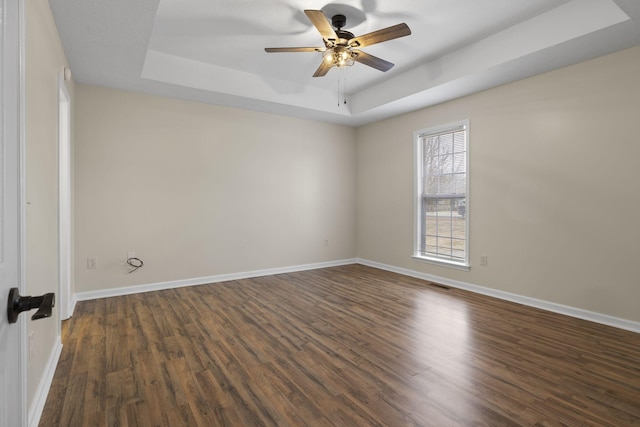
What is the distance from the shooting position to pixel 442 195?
188 inches

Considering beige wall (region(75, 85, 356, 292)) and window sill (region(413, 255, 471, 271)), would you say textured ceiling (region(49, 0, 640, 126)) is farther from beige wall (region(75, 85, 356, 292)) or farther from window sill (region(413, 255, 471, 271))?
window sill (region(413, 255, 471, 271))

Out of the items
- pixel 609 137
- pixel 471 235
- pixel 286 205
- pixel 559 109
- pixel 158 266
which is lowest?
pixel 158 266

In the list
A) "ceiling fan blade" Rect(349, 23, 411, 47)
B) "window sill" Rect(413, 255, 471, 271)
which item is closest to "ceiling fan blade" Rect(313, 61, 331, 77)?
"ceiling fan blade" Rect(349, 23, 411, 47)

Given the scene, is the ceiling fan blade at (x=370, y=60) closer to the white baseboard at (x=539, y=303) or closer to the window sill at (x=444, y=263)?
the window sill at (x=444, y=263)

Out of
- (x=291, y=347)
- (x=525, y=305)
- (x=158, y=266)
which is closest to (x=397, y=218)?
(x=525, y=305)

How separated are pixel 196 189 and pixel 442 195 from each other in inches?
141

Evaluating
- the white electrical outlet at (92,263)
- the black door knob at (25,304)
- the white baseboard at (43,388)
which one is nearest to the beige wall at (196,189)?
the white electrical outlet at (92,263)

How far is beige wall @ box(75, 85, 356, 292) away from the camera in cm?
400

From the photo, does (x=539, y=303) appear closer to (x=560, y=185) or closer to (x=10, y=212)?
(x=560, y=185)

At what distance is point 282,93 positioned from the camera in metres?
4.70

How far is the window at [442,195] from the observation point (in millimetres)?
4500

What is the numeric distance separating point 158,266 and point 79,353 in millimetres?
1875

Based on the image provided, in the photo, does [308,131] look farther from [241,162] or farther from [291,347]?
[291,347]

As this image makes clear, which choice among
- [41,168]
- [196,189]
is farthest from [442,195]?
[41,168]
